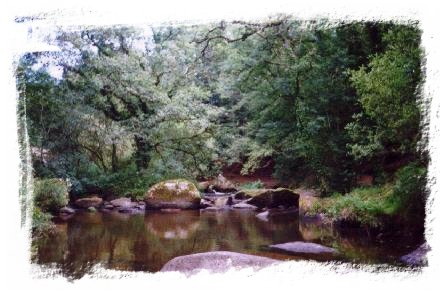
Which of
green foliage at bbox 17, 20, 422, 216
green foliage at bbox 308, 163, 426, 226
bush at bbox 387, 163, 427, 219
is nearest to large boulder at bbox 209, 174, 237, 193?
green foliage at bbox 17, 20, 422, 216

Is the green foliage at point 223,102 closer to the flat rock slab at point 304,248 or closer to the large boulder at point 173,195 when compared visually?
the large boulder at point 173,195

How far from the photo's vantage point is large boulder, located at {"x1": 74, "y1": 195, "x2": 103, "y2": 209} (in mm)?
7410

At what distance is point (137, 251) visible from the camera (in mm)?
5840

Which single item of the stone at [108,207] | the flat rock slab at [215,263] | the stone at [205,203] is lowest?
the stone at [205,203]

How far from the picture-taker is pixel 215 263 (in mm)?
4105

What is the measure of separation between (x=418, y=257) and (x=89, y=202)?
599 cm

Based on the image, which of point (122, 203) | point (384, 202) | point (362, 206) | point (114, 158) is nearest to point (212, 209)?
point (122, 203)

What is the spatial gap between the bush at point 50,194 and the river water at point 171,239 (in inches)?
15.0

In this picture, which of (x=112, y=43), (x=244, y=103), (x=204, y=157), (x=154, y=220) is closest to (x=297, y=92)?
(x=244, y=103)

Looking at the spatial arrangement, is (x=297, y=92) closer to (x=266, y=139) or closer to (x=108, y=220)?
(x=266, y=139)

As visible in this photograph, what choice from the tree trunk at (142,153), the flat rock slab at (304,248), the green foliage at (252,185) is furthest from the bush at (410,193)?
the green foliage at (252,185)

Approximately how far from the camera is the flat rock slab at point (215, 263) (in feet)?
12.7

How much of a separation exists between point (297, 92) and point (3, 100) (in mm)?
6793

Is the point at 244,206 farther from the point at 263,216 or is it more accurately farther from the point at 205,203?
A: the point at 263,216
